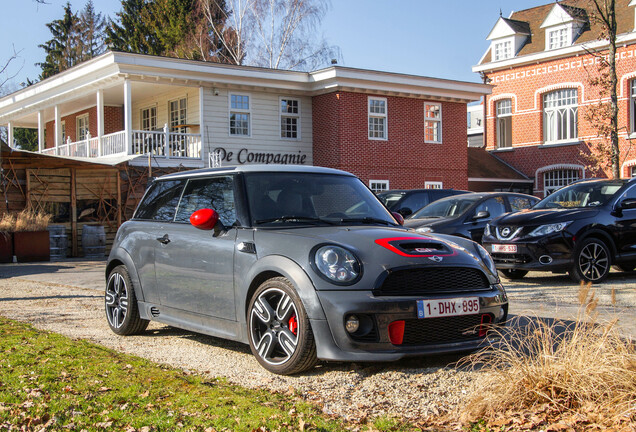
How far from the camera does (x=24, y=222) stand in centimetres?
1872

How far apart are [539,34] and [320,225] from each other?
33.2m

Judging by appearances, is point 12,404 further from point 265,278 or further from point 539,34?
point 539,34

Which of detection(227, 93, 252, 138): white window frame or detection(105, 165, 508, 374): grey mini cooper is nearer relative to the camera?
detection(105, 165, 508, 374): grey mini cooper

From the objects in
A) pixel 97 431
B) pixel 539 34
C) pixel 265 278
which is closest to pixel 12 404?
pixel 97 431

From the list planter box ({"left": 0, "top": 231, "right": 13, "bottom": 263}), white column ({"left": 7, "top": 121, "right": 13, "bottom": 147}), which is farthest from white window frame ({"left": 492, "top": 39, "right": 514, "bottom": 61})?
planter box ({"left": 0, "top": 231, "right": 13, "bottom": 263})

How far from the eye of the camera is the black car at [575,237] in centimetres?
1106

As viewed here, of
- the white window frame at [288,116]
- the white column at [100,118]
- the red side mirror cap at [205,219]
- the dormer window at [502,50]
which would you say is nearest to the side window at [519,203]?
the red side mirror cap at [205,219]

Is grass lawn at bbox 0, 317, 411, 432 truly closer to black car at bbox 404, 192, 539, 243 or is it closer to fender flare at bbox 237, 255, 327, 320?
fender flare at bbox 237, 255, 327, 320

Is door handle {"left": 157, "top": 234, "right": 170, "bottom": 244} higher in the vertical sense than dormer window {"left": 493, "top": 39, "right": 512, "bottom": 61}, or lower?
lower

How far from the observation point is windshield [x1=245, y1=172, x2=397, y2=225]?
6066 millimetres

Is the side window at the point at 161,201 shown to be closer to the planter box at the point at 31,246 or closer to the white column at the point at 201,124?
the planter box at the point at 31,246

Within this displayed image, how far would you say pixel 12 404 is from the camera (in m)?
4.55

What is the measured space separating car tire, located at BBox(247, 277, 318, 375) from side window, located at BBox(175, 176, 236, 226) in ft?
2.93

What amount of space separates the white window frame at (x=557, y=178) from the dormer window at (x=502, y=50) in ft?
21.4
